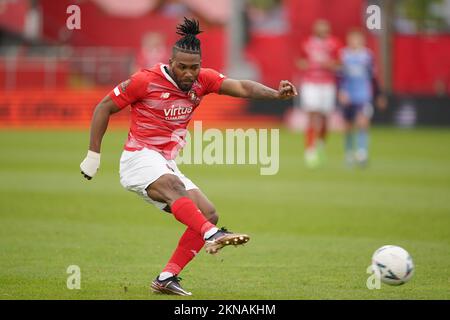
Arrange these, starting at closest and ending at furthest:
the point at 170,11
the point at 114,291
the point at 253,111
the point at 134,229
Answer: the point at 114,291 < the point at 134,229 < the point at 253,111 < the point at 170,11

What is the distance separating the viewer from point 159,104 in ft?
29.7

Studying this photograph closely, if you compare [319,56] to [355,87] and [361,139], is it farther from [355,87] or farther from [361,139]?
[361,139]

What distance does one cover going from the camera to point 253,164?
23.5 m

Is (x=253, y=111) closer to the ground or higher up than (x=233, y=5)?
closer to the ground

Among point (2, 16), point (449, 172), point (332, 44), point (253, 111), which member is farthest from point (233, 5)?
point (449, 172)

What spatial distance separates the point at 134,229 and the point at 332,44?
10.8 m

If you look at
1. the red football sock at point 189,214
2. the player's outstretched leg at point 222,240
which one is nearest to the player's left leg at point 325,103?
the red football sock at point 189,214

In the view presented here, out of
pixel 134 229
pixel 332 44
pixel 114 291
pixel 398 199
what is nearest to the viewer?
pixel 114 291

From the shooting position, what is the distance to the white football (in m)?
8.73

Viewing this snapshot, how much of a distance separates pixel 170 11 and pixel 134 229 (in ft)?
124

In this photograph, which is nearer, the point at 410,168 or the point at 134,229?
the point at 134,229

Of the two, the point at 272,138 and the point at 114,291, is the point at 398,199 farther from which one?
the point at 272,138

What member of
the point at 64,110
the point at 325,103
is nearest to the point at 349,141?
the point at 325,103

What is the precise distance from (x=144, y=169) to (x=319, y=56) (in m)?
14.4
